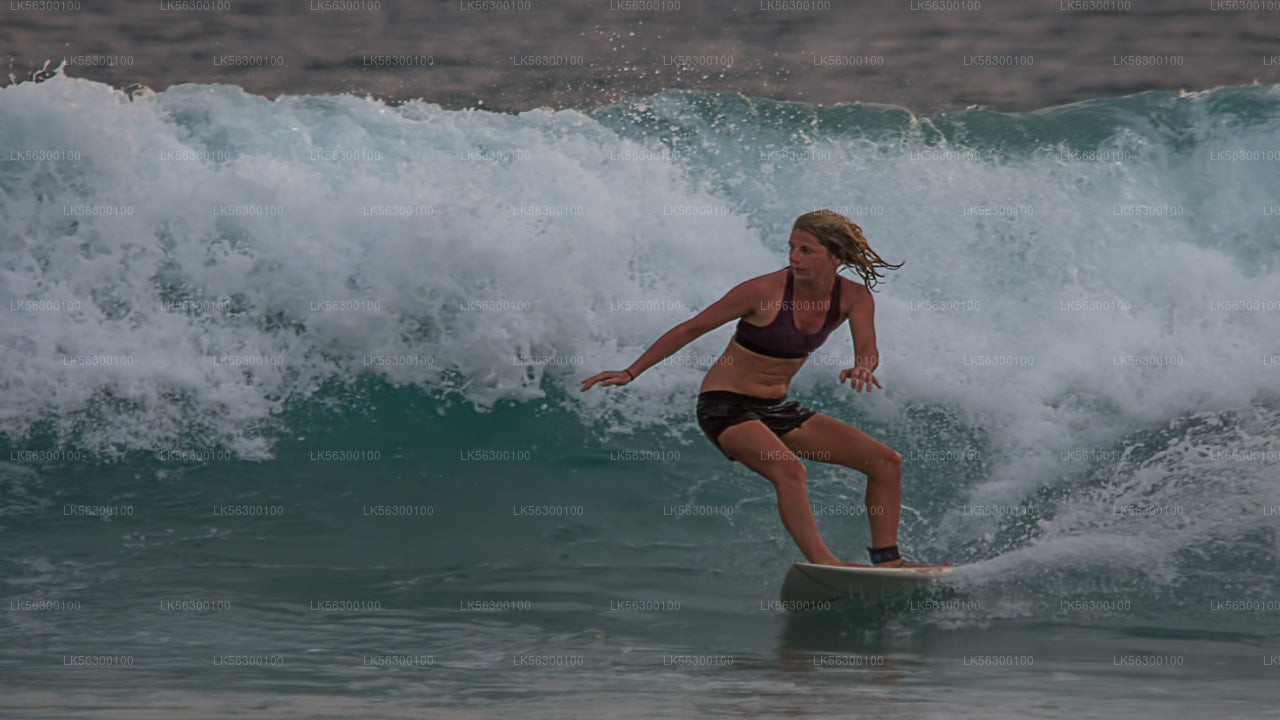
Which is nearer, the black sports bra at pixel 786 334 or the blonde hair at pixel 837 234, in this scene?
the blonde hair at pixel 837 234

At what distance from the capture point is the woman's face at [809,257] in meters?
5.43

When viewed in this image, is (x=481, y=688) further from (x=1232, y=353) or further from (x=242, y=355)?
(x=1232, y=353)

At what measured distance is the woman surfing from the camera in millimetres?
5434

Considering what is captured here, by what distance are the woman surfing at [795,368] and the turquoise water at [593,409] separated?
0.51 meters

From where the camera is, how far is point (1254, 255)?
11953 mm

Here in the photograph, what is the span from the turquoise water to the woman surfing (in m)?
0.51

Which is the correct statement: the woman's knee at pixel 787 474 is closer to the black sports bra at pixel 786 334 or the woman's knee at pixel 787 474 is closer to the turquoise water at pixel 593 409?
the black sports bra at pixel 786 334

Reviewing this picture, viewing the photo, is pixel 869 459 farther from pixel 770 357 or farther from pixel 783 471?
pixel 770 357

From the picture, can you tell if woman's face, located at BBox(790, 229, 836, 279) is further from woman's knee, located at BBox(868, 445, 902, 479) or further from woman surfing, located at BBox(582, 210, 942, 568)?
woman's knee, located at BBox(868, 445, 902, 479)

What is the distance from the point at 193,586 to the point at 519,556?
178 centimetres

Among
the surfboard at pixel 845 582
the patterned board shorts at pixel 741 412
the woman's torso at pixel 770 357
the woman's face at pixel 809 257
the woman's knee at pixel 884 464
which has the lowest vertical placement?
the surfboard at pixel 845 582

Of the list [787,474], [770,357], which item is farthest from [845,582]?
[770,357]

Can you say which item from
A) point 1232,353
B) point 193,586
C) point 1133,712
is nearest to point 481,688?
point 1133,712

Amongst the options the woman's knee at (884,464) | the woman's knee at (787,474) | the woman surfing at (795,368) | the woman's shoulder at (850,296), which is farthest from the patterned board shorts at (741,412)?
the woman's shoulder at (850,296)
